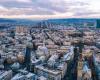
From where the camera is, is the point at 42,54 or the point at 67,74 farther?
the point at 42,54

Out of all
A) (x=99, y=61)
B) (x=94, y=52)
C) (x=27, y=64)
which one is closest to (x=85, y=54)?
(x=94, y=52)

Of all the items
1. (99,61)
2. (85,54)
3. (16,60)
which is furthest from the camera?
(85,54)

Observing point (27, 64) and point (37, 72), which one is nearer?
point (37, 72)

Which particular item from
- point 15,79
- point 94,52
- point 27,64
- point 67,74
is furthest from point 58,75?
point 94,52

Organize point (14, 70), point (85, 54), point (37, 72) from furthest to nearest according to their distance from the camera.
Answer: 1. point (85, 54)
2. point (14, 70)
3. point (37, 72)

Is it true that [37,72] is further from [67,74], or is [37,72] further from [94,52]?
[94,52]

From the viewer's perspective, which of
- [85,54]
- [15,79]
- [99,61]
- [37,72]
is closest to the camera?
[15,79]

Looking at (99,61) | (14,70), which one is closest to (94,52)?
(99,61)

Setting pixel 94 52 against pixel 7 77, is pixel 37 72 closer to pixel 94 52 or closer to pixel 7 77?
pixel 7 77

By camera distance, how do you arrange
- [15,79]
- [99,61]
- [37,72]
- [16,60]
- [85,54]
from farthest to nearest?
[85,54], [16,60], [99,61], [37,72], [15,79]
